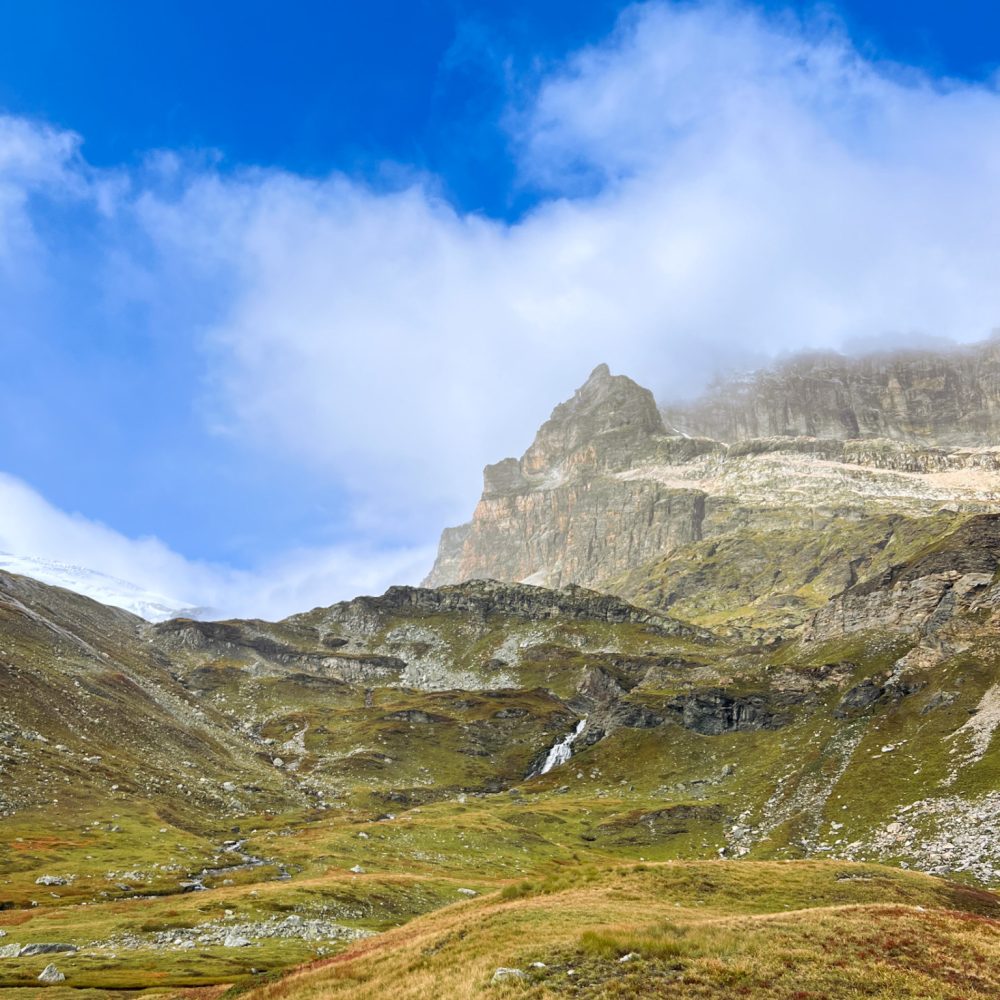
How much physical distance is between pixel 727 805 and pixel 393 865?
67.7 meters

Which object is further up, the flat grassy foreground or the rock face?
the rock face

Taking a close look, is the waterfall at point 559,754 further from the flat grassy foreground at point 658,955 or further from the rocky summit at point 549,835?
the flat grassy foreground at point 658,955

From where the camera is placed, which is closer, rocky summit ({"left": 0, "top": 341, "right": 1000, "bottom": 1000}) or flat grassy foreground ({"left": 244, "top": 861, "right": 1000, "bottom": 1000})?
flat grassy foreground ({"left": 244, "top": 861, "right": 1000, "bottom": 1000})

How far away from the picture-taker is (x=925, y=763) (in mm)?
119250

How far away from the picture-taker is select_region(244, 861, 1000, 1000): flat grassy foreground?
26594mm

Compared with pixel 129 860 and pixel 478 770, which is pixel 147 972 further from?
pixel 478 770

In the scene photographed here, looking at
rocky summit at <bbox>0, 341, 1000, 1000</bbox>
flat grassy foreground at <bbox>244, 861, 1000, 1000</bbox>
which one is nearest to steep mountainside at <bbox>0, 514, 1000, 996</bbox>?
flat grassy foreground at <bbox>244, 861, 1000, 1000</bbox>

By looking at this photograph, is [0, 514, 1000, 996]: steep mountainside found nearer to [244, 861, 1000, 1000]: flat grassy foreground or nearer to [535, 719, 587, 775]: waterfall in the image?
[244, 861, 1000, 1000]: flat grassy foreground

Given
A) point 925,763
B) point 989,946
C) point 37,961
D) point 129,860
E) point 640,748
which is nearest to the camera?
point 989,946

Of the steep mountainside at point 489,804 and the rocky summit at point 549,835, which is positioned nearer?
the rocky summit at point 549,835

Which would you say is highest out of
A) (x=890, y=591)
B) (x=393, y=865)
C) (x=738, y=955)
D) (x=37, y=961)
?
(x=890, y=591)

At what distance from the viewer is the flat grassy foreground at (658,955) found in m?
26.6

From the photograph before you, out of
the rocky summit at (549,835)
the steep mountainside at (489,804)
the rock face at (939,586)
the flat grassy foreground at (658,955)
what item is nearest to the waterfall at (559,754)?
the rocky summit at (549,835)

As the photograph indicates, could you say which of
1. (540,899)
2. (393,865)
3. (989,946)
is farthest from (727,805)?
(989,946)
